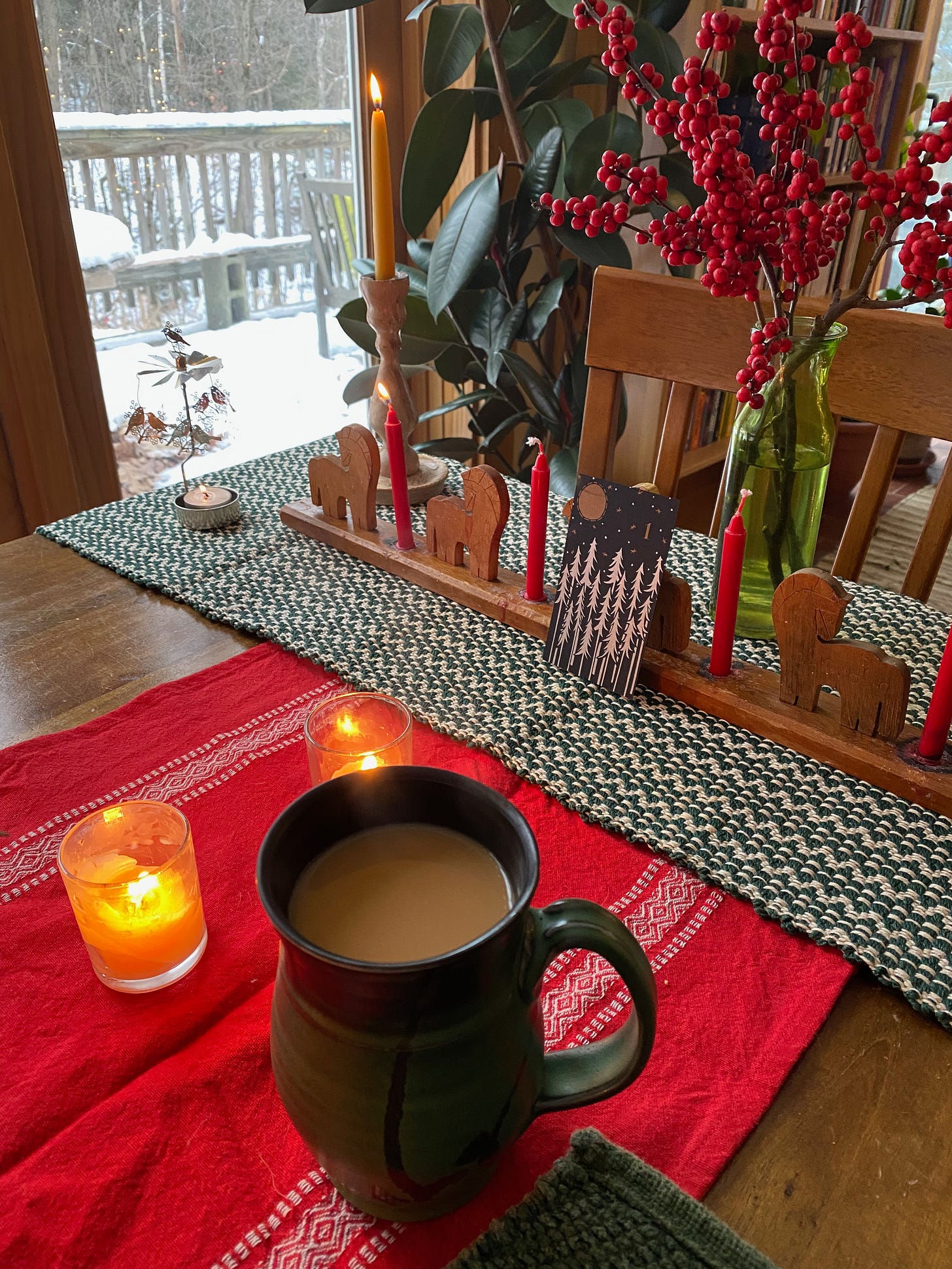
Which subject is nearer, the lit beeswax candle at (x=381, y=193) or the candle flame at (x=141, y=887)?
the candle flame at (x=141, y=887)

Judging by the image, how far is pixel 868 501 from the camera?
0.98 m

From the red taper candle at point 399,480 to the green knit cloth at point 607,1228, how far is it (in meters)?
0.69

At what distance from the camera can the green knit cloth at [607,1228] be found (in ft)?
1.38

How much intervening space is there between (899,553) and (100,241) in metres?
1.96

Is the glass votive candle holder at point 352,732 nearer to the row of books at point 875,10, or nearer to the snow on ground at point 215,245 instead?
the snow on ground at point 215,245

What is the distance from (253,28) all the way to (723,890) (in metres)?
2.10

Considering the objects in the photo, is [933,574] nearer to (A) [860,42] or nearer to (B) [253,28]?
(A) [860,42]

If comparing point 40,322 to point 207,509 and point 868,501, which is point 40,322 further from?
point 868,501

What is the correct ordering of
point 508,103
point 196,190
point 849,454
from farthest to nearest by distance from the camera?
point 849,454 < point 196,190 < point 508,103

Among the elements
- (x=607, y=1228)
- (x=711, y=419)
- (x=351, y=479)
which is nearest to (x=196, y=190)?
(x=351, y=479)

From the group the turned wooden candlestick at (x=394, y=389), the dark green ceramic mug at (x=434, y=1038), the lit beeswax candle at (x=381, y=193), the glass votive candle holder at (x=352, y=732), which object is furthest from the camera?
the turned wooden candlestick at (x=394, y=389)

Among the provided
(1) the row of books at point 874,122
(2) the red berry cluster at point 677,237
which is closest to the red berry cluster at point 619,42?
(2) the red berry cluster at point 677,237

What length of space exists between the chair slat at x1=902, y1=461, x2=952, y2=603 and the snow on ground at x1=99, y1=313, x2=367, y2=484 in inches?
63.0

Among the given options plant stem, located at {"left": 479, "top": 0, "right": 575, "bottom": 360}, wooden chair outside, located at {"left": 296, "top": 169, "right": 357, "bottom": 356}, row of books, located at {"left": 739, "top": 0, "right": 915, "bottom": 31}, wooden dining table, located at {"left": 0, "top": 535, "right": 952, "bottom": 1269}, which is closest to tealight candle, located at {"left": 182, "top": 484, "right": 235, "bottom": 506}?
wooden dining table, located at {"left": 0, "top": 535, "right": 952, "bottom": 1269}
